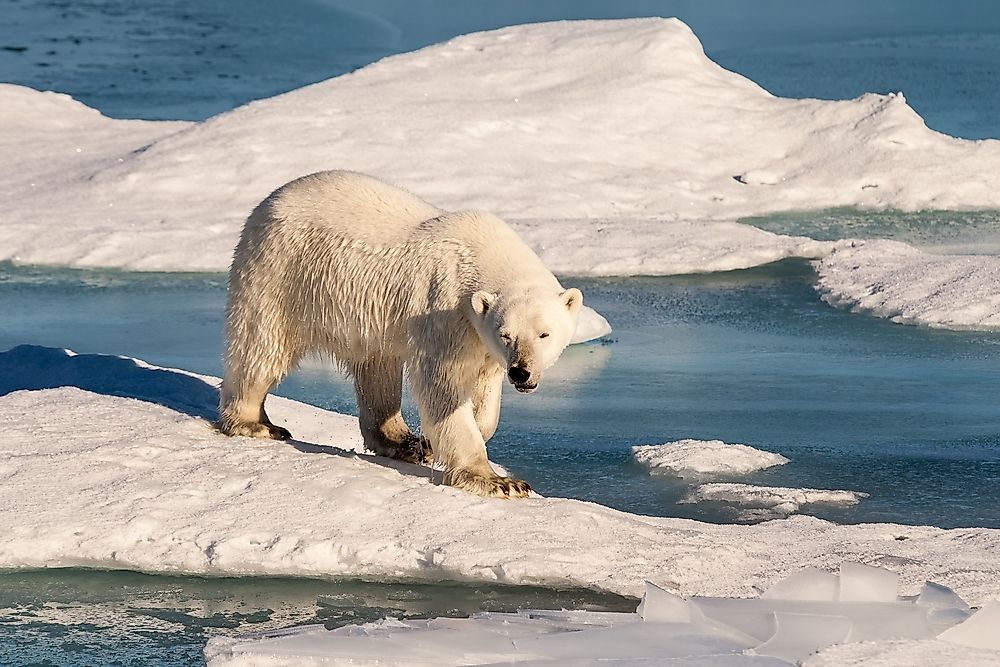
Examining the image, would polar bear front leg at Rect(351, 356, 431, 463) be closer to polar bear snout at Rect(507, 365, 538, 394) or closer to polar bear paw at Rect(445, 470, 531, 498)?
polar bear paw at Rect(445, 470, 531, 498)

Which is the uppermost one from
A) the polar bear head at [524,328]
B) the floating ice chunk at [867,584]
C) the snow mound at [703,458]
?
the polar bear head at [524,328]

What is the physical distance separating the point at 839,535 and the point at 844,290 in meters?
4.18

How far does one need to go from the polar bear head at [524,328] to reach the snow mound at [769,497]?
949 mm

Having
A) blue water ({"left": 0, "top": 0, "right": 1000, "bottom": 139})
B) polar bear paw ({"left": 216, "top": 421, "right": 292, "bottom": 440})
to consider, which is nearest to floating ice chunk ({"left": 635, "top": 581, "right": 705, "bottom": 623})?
polar bear paw ({"left": 216, "top": 421, "right": 292, "bottom": 440})

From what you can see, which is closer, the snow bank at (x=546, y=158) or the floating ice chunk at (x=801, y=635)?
the floating ice chunk at (x=801, y=635)

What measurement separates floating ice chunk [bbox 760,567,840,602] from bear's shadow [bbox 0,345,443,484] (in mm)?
1484

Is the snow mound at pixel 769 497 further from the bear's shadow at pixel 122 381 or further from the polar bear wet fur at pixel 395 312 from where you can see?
the bear's shadow at pixel 122 381

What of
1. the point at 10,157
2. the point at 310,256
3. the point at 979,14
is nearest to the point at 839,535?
the point at 310,256

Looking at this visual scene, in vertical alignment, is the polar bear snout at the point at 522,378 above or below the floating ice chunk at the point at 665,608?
above

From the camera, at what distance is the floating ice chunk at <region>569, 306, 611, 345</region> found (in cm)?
733

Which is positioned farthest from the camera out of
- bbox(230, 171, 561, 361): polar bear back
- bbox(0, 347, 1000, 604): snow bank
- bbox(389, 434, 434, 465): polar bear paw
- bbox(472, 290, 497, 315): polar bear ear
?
bbox(389, 434, 434, 465): polar bear paw

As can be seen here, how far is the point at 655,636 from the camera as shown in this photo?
11.0ft

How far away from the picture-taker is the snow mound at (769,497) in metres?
4.91

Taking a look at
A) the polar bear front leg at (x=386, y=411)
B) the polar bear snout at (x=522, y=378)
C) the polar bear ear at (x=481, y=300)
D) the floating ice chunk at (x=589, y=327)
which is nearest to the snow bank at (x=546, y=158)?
the floating ice chunk at (x=589, y=327)
